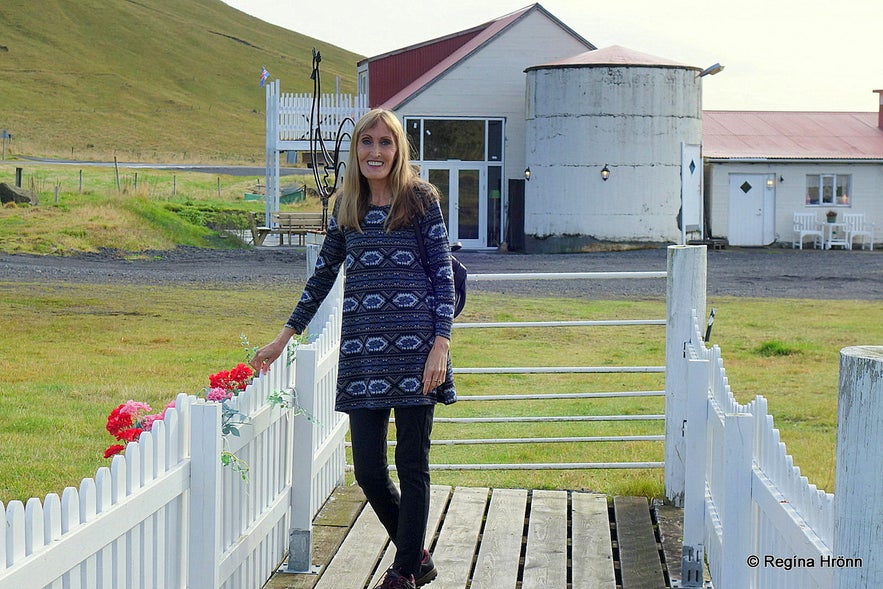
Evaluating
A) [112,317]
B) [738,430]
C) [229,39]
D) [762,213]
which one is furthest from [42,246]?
[229,39]

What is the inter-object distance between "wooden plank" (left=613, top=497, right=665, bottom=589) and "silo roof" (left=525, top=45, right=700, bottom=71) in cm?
2631

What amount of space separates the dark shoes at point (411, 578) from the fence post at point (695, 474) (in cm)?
102

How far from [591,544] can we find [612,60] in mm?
27520

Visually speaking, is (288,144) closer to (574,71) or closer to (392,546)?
(574,71)

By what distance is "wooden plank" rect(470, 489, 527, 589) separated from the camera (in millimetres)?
5035

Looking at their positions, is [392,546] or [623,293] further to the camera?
[623,293]

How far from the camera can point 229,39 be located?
6973 inches

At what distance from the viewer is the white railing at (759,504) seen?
2467 mm

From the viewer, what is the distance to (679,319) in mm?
6156

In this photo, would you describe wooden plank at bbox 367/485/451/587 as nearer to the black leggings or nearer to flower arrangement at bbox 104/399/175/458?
the black leggings

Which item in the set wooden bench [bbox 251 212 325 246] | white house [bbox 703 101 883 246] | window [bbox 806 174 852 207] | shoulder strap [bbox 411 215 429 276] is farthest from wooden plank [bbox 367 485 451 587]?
window [bbox 806 174 852 207]

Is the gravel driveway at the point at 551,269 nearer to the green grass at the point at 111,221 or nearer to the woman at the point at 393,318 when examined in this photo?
the green grass at the point at 111,221

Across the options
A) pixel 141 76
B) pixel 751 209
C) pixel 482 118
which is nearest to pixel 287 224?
pixel 482 118

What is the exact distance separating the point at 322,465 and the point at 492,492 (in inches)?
41.6
